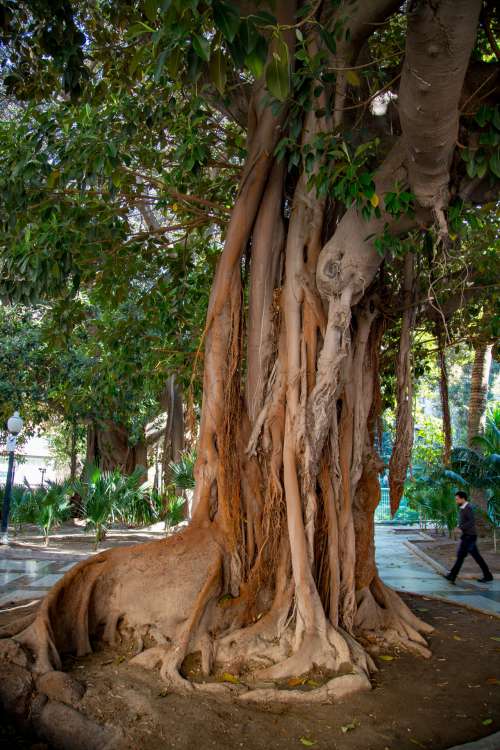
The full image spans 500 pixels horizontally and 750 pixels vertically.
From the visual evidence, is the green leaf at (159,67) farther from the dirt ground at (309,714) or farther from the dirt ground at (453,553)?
the dirt ground at (453,553)

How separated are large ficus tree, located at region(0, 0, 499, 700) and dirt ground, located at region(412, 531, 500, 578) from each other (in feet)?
15.5

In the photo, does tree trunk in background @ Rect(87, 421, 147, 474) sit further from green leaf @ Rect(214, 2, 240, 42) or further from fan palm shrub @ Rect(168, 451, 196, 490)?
green leaf @ Rect(214, 2, 240, 42)

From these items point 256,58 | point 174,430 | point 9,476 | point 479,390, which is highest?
point 479,390

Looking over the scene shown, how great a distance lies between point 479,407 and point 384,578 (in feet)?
20.2

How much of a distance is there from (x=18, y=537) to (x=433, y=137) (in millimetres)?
12960

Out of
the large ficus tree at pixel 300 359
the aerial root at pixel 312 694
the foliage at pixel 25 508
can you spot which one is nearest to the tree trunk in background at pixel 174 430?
the foliage at pixel 25 508

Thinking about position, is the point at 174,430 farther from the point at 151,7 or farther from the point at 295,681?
the point at 151,7

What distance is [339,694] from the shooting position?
4.11 metres

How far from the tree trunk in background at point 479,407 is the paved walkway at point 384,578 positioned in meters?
2.06

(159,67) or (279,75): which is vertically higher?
(159,67)

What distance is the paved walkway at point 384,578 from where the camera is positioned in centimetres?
741

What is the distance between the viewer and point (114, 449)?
59.1 ft

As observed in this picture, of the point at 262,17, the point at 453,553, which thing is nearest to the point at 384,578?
the point at 453,553

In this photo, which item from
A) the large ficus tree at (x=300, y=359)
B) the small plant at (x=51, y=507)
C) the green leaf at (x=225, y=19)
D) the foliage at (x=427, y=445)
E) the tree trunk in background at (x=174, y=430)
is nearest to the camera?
the green leaf at (x=225, y=19)
